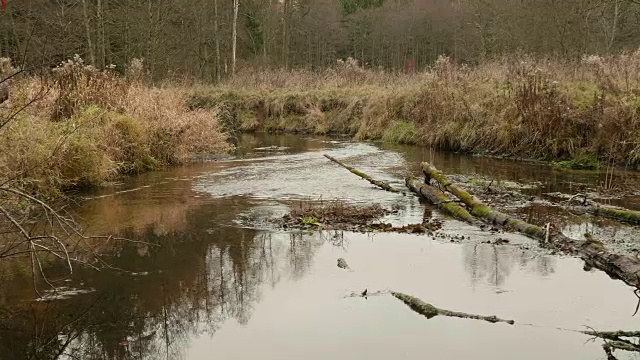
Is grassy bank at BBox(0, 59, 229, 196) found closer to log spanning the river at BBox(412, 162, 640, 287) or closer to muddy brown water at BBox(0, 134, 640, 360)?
muddy brown water at BBox(0, 134, 640, 360)

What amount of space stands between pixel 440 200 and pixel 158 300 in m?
4.81

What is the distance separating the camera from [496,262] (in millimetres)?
6184

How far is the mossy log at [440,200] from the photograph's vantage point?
26.5 feet

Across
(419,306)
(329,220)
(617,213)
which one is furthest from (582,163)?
(419,306)

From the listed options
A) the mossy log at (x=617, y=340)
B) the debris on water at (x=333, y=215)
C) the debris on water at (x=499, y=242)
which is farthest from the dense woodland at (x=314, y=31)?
the mossy log at (x=617, y=340)

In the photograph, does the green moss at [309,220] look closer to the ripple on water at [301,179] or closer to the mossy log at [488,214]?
the ripple on water at [301,179]

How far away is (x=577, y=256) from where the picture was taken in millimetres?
6242

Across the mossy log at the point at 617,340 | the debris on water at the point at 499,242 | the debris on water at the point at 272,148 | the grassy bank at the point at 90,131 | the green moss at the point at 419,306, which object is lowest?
the debris on water at the point at 272,148

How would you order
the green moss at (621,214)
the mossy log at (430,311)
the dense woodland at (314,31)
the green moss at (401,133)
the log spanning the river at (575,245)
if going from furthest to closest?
the dense woodland at (314,31)
the green moss at (401,133)
the green moss at (621,214)
the log spanning the river at (575,245)
the mossy log at (430,311)

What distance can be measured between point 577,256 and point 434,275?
1567 mm

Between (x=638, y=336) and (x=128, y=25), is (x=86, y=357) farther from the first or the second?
(x=128, y=25)

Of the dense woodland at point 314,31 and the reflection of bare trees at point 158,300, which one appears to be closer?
the reflection of bare trees at point 158,300

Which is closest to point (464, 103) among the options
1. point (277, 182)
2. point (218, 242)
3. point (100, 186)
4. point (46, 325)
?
point (277, 182)

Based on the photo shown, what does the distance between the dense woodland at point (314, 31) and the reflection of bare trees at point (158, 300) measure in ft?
25.7
